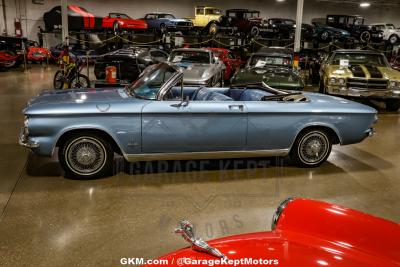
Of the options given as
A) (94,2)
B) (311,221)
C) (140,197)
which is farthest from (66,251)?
(94,2)

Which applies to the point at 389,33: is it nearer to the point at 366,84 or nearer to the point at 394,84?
the point at 394,84

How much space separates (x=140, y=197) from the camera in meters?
4.34

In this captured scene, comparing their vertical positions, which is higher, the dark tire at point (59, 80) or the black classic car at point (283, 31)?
the black classic car at point (283, 31)

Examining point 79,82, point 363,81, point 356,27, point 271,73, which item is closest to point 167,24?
point 356,27

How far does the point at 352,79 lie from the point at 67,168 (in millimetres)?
7188

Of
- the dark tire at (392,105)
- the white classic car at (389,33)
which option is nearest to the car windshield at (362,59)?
the dark tire at (392,105)

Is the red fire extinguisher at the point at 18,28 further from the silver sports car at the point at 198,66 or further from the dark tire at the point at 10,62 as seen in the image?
the silver sports car at the point at 198,66

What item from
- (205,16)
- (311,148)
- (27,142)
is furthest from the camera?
(205,16)

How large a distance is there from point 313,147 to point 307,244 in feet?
11.8

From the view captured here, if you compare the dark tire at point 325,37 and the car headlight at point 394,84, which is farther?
the dark tire at point 325,37

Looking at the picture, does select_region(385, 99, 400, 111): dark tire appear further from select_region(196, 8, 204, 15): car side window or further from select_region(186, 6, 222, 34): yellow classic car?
select_region(196, 8, 204, 15): car side window

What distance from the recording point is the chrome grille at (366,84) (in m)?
9.19

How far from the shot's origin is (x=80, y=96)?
489 cm

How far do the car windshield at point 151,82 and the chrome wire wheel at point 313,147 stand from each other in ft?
6.67
